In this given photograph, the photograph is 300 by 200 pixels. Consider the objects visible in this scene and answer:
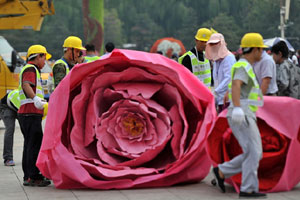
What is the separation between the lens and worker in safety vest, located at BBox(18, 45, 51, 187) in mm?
9062

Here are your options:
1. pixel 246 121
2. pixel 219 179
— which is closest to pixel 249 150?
pixel 246 121

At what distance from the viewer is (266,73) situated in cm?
876

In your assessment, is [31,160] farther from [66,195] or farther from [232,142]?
[232,142]

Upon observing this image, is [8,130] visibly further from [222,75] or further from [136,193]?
[136,193]

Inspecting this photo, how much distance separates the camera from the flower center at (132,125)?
29.1 ft

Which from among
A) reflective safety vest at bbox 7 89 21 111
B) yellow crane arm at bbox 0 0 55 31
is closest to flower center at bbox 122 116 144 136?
reflective safety vest at bbox 7 89 21 111

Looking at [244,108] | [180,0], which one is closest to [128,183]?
[244,108]

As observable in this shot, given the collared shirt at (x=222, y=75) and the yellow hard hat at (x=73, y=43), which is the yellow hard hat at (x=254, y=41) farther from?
the yellow hard hat at (x=73, y=43)

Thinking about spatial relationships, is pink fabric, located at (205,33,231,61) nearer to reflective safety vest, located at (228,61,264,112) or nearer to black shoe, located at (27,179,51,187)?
reflective safety vest, located at (228,61,264,112)

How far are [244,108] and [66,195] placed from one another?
6.80 feet

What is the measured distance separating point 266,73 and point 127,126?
1655mm

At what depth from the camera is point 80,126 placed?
29.2 feet

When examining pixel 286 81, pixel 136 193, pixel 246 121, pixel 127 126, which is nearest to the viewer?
pixel 246 121

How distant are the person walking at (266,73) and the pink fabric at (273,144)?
458mm
